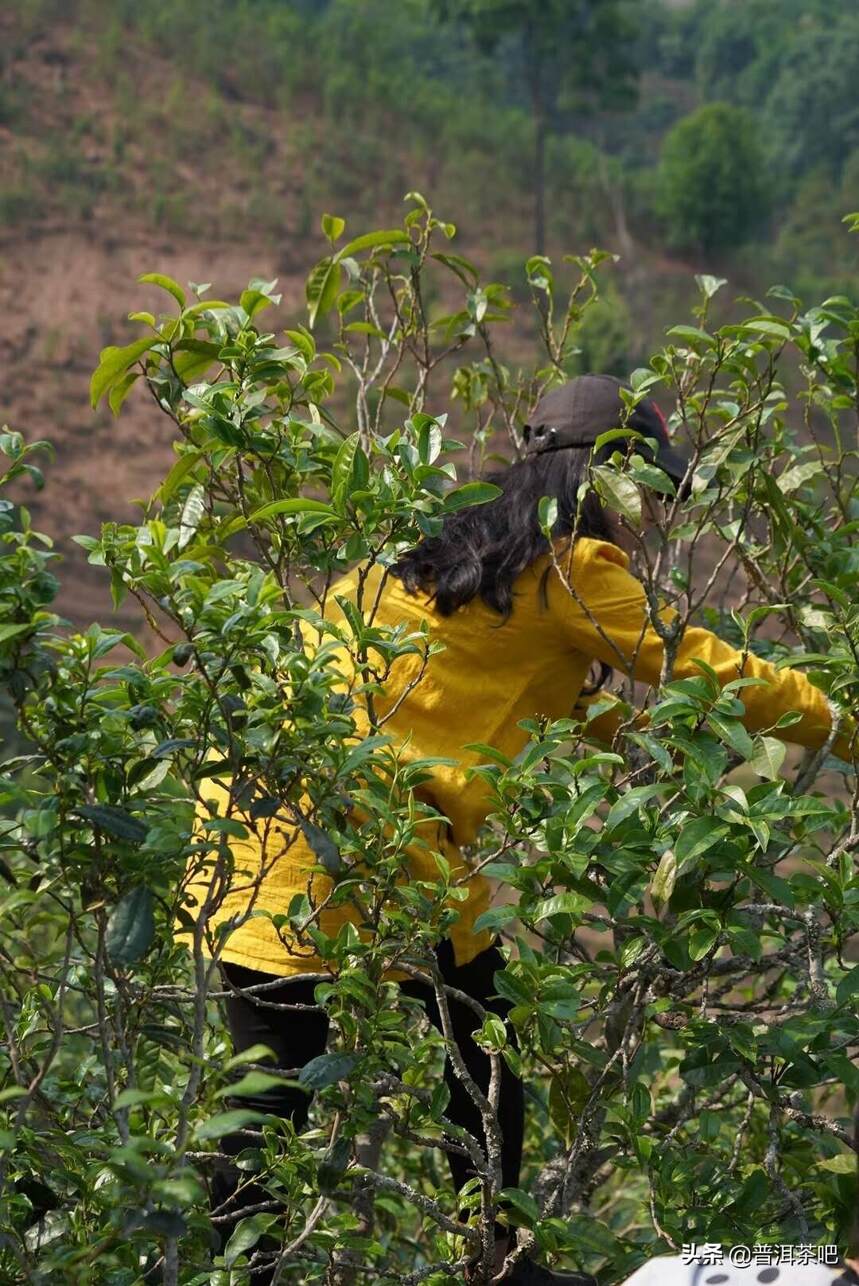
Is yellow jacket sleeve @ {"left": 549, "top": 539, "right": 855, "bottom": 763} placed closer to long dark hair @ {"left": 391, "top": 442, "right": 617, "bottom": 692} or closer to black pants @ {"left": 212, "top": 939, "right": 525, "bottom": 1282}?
long dark hair @ {"left": 391, "top": 442, "right": 617, "bottom": 692}

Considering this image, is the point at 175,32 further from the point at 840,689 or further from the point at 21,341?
the point at 840,689

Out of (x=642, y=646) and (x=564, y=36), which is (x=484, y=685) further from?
(x=564, y=36)

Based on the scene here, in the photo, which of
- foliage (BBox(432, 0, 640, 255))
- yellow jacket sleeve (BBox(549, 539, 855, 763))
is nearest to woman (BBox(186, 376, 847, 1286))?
yellow jacket sleeve (BBox(549, 539, 855, 763))

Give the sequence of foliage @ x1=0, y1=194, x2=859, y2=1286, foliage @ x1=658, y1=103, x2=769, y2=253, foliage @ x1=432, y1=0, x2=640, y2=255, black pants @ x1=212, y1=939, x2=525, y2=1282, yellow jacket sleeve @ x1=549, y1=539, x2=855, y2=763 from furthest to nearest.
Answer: foliage @ x1=658, y1=103, x2=769, y2=253 < foliage @ x1=432, y1=0, x2=640, y2=255 < black pants @ x1=212, y1=939, x2=525, y2=1282 < yellow jacket sleeve @ x1=549, y1=539, x2=855, y2=763 < foliage @ x1=0, y1=194, x2=859, y2=1286

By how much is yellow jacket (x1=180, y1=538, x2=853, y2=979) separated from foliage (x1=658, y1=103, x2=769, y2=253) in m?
20.0

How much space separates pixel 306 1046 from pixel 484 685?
0.43 m

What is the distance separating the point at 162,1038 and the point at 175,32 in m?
19.3

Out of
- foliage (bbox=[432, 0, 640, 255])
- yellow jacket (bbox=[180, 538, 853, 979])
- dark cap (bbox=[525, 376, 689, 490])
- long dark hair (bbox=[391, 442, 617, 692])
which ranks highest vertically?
foliage (bbox=[432, 0, 640, 255])

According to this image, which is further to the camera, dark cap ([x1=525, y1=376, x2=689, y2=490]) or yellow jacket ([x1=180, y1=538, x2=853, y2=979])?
dark cap ([x1=525, y1=376, x2=689, y2=490])

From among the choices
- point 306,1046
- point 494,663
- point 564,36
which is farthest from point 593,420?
point 564,36

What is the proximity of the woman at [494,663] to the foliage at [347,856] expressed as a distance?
44 millimetres

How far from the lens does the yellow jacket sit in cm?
160

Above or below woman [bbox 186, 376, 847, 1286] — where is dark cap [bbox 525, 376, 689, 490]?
above

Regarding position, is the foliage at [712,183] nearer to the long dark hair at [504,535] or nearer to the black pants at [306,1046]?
the long dark hair at [504,535]
